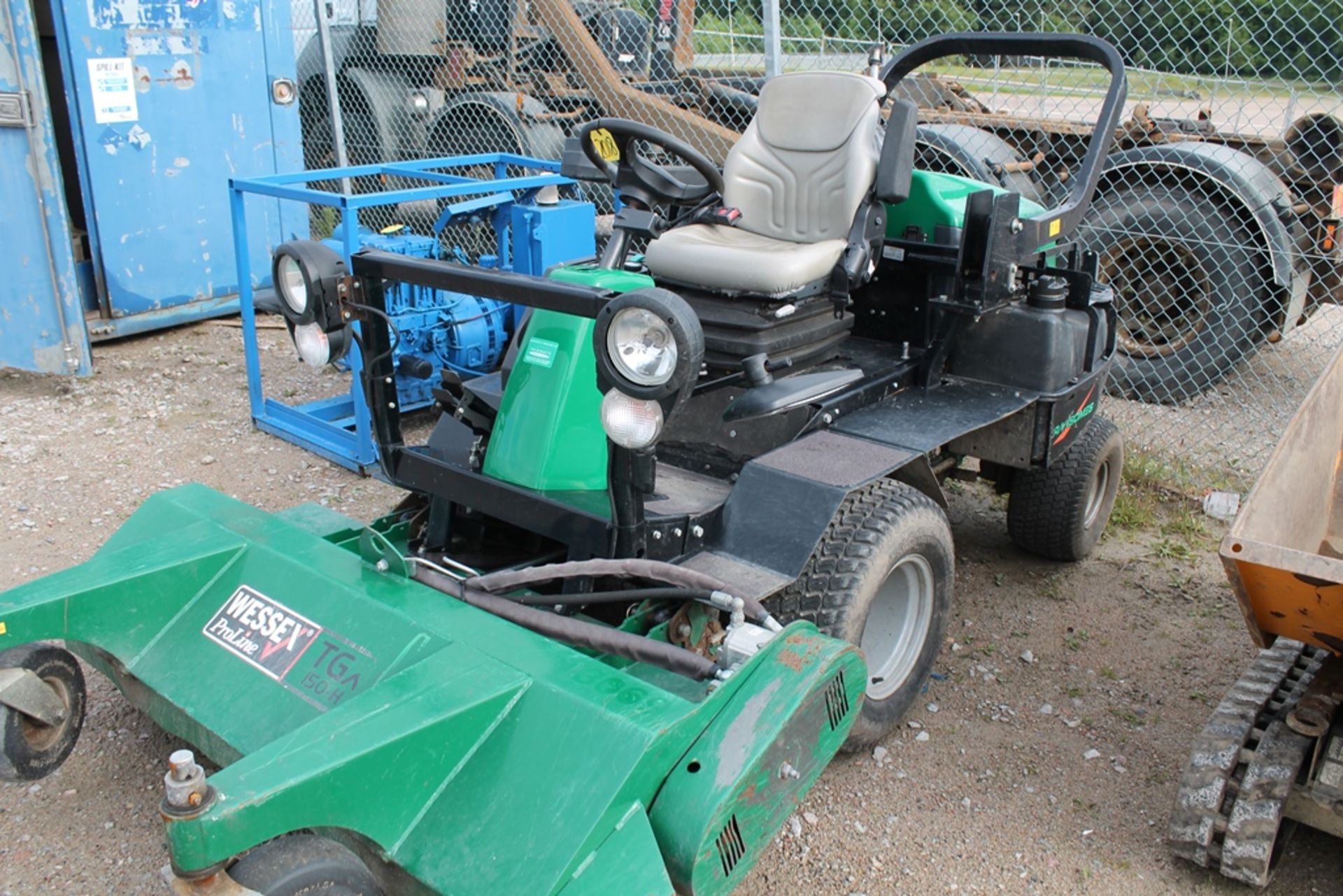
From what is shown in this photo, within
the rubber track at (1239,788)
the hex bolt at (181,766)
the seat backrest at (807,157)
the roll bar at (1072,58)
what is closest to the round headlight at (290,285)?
the hex bolt at (181,766)

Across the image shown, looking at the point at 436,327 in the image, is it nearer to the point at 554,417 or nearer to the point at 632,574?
the point at 554,417

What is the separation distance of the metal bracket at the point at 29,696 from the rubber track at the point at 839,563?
155 cm

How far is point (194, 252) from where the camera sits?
6.40m

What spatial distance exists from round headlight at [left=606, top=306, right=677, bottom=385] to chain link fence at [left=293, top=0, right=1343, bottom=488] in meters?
2.68

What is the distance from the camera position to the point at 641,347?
7.11 feet

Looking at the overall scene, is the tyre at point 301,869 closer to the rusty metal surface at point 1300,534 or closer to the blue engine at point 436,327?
the rusty metal surface at point 1300,534

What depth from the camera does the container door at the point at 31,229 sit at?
511cm

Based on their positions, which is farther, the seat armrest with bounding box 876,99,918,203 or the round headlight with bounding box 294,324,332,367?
the seat armrest with bounding box 876,99,918,203

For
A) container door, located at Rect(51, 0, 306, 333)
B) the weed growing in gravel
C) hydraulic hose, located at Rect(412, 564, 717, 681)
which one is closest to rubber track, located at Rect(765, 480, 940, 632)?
hydraulic hose, located at Rect(412, 564, 717, 681)

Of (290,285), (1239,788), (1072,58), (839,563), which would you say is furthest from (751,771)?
(1072,58)

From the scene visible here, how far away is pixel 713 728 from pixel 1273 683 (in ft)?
5.14

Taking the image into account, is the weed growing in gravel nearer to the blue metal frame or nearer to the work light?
the blue metal frame

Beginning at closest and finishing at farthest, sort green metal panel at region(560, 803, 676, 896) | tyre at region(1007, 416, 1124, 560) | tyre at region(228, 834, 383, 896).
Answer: tyre at region(228, 834, 383, 896), green metal panel at region(560, 803, 676, 896), tyre at region(1007, 416, 1124, 560)

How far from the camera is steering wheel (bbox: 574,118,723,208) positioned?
3.58m
